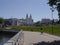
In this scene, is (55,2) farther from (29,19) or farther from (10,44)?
(29,19)

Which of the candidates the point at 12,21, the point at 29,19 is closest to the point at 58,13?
the point at 29,19

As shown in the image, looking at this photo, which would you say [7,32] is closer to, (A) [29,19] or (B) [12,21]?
(A) [29,19]

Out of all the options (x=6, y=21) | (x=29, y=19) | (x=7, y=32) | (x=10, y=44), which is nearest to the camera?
(x=10, y=44)

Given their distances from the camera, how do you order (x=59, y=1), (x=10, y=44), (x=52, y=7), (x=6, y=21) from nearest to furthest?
(x=10, y=44)
(x=59, y=1)
(x=52, y=7)
(x=6, y=21)

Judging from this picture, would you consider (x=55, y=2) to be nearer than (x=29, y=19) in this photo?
Yes

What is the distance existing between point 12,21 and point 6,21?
5.25m

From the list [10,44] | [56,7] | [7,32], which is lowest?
[7,32]

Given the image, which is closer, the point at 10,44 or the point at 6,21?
the point at 10,44

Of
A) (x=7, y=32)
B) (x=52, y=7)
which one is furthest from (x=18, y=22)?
(x=52, y=7)

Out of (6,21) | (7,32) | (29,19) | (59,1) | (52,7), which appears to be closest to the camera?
(59,1)

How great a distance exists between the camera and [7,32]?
318ft

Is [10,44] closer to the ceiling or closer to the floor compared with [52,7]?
closer to the floor

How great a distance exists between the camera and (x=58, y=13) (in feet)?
93.5

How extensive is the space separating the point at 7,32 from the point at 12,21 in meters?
83.9
